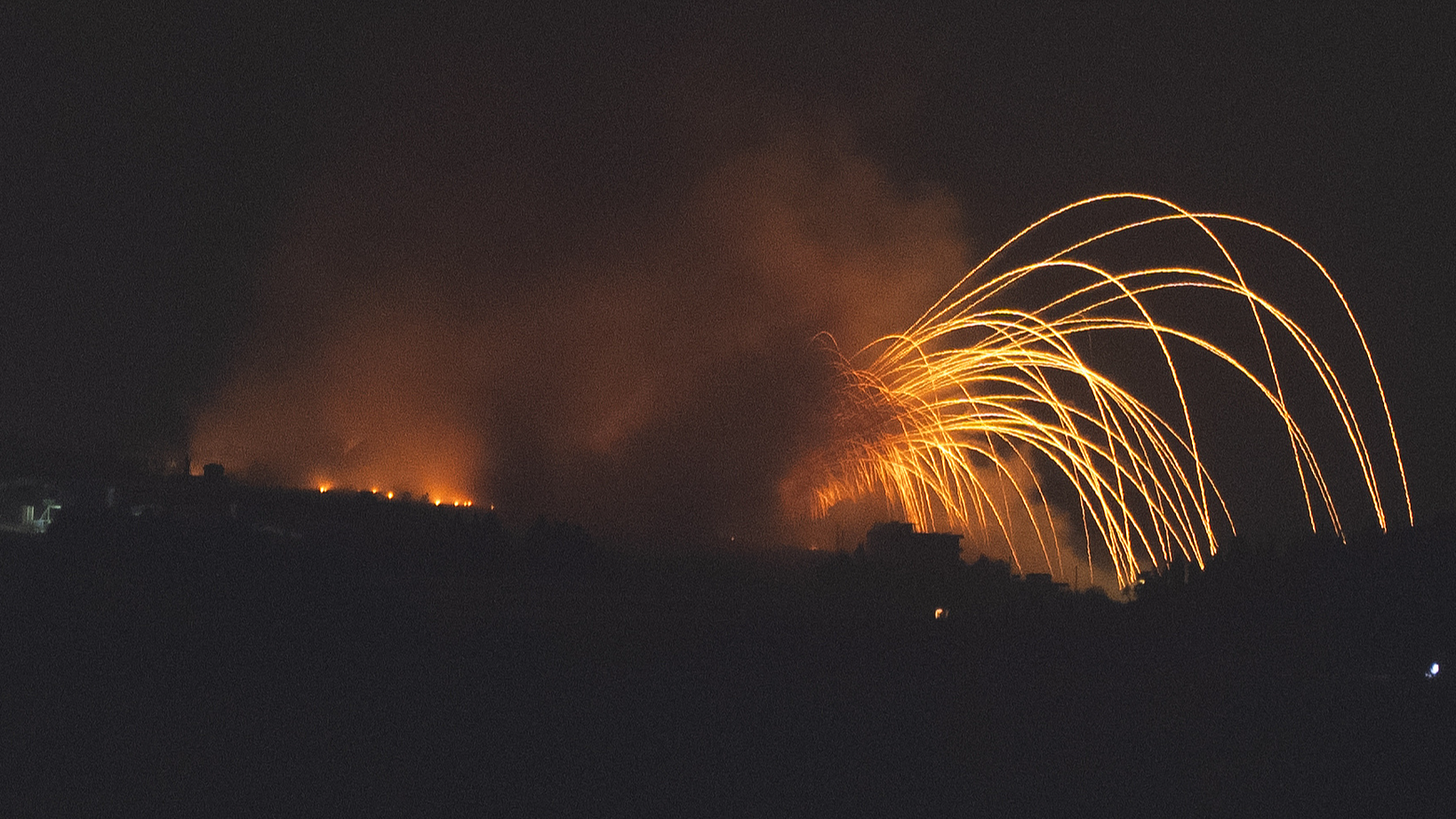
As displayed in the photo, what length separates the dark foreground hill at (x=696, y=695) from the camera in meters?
8.29

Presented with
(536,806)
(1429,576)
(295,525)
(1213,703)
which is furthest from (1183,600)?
(295,525)

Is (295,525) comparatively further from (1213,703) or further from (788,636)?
(1213,703)

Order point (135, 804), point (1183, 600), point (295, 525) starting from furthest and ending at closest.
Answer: point (295, 525) < point (1183, 600) < point (135, 804)

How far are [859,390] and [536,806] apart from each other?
2477cm

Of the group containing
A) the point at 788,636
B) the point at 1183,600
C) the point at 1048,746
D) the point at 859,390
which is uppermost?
the point at 859,390

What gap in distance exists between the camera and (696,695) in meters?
10.3

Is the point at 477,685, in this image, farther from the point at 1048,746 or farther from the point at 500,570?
the point at 500,570

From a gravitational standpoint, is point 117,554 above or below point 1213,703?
above

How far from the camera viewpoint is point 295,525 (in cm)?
2261

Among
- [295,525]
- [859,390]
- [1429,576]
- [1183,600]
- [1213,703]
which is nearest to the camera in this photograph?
[1213,703]

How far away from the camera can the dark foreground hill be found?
8.29 m

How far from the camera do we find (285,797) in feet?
25.6

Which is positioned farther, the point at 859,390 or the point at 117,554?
the point at 859,390

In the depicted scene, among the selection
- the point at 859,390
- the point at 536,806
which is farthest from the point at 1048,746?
the point at 859,390
